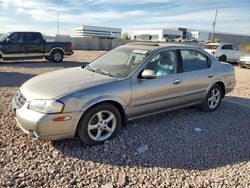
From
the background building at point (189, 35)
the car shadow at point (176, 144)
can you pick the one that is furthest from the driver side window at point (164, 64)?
the background building at point (189, 35)

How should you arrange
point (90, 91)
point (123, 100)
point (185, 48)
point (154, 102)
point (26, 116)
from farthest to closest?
point (185, 48) → point (154, 102) → point (123, 100) → point (90, 91) → point (26, 116)

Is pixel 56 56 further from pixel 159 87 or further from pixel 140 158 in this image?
pixel 140 158

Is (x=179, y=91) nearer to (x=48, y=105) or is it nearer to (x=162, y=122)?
(x=162, y=122)

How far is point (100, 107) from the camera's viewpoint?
3947mm

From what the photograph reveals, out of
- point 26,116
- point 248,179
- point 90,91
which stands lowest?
point 248,179

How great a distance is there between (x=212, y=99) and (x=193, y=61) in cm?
113

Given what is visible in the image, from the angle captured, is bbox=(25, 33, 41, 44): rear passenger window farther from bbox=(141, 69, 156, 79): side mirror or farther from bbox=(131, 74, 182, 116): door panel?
bbox=(141, 69, 156, 79): side mirror

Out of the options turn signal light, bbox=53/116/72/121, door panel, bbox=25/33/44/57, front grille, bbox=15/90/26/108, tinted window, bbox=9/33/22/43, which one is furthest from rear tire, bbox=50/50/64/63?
turn signal light, bbox=53/116/72/121

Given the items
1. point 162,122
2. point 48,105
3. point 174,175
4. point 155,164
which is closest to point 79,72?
point 48,105

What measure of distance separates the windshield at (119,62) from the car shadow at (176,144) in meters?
1.06

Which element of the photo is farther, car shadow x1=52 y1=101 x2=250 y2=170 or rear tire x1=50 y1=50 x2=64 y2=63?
rear tire x1=50 y1=50 x2=64 y2=63

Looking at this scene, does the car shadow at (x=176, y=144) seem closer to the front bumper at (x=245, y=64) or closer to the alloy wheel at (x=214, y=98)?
the alloy wheel at (x=214, y=98)

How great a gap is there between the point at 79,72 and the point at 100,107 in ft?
3.72

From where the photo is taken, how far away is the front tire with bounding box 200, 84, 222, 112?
5809 millimetres
